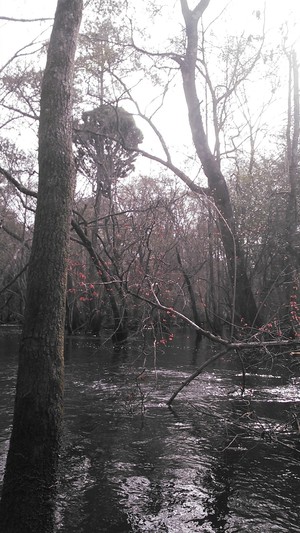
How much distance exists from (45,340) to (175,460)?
9.15ft

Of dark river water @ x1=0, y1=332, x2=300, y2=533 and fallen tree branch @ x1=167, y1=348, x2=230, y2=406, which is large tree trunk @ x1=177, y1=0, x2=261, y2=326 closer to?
dark river water @ x1=0, y1=332, x2=300, y2=533

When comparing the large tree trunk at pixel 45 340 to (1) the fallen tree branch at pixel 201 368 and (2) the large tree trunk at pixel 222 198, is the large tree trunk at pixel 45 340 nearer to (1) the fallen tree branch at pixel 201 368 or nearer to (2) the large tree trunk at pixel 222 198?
(1) the fallen tree branch at pixel 201 368

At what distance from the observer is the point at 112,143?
58.2 feet

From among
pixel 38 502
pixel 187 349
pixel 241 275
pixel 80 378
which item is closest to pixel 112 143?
pixel 241 275

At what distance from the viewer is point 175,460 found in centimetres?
549

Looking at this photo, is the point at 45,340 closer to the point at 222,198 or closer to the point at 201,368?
the point at 201,368

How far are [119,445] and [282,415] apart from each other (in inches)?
117

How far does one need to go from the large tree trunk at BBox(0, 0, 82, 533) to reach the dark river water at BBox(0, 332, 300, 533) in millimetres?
533

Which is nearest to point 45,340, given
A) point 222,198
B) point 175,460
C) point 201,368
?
point 175,460

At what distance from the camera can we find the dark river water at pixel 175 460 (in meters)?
4.13

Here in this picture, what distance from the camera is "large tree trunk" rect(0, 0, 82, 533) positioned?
359cm

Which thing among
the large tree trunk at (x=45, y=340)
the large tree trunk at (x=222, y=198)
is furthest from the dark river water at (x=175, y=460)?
the large tree trunk at (x=222, y=198)

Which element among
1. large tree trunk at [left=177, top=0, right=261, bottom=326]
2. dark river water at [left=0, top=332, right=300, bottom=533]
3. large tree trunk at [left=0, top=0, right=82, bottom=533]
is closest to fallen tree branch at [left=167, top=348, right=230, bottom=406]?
dark river water at [left=0, top=332, right=300, bottom=533]

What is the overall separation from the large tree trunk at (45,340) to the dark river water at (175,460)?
21.0 inches
